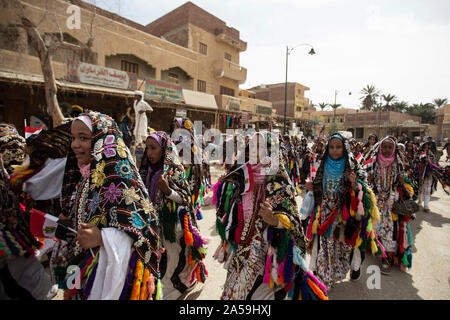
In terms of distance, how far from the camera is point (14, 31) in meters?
10.9

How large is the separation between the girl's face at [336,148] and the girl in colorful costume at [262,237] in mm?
1145

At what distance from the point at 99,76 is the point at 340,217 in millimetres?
12580

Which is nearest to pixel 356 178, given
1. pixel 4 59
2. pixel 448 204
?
pixel 448 204

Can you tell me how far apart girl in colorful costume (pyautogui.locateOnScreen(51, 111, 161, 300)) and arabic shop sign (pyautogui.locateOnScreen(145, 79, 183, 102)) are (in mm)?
13134

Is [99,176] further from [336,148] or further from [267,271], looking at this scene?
[336,148]

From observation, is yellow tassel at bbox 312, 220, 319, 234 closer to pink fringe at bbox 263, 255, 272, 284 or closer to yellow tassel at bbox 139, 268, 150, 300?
pink fringe at bbox 263, 255, 272, 284

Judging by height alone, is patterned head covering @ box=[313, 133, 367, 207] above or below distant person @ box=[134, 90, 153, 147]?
below

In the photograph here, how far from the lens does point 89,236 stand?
4.35 feet

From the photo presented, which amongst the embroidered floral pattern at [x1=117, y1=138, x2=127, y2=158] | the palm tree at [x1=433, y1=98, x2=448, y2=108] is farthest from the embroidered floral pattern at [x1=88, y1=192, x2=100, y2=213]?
the palm tree at [x1=433, y1=98, x2=448, y2=108]

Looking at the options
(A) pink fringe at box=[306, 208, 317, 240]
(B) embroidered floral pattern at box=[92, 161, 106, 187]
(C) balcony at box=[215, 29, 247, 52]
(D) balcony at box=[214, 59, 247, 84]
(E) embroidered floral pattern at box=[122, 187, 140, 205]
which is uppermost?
(C) balcony at box=[215, 29, 247, 52]

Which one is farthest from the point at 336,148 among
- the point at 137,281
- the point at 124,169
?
the point at 137,281

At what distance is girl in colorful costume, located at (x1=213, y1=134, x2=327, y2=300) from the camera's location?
196 centimetres

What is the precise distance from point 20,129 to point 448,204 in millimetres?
A: 17660

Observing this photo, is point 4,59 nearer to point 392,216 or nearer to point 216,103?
point 216,103
